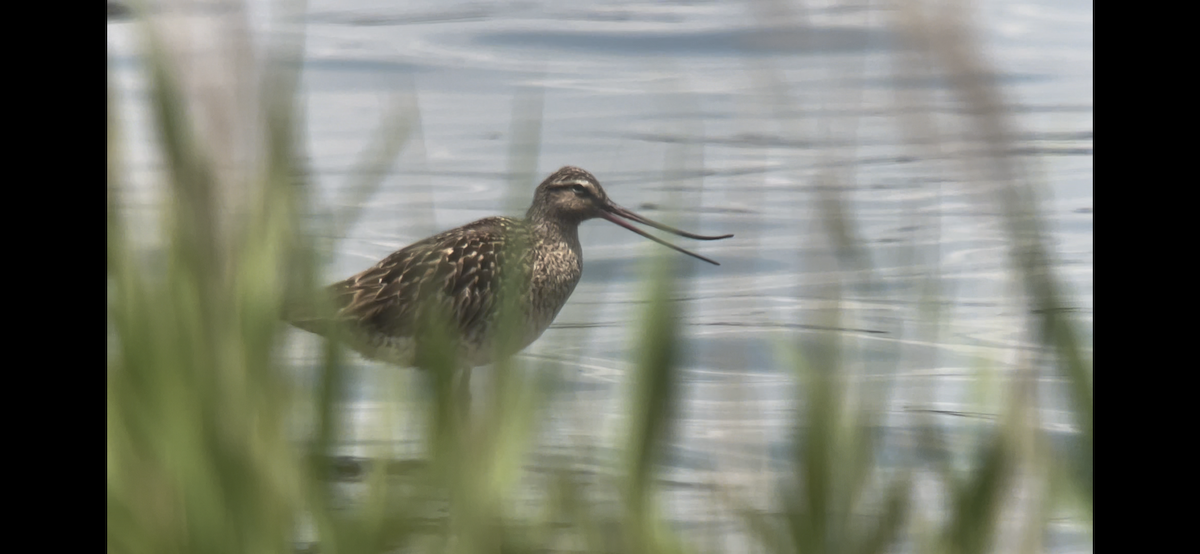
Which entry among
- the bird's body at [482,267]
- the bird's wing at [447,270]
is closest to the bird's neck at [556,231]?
the bird's body at [482,267]

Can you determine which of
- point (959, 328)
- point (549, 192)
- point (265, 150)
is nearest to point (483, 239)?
point (549, 192)

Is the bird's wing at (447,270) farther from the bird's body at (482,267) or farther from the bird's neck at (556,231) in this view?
the bird's neck at (556,231)

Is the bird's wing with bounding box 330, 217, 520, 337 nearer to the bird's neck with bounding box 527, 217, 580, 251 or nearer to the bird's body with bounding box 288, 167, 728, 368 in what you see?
the bird's body with bounding box 288, 167, 728, 368

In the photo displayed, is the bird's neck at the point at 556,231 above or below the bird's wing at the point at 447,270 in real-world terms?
above

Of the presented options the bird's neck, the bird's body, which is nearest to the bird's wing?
the bird's body

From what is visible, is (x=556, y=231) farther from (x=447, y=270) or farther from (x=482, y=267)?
(x=447, y=270)

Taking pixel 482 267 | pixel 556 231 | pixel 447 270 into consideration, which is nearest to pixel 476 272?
pixel 482 267

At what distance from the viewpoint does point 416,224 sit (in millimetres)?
1450

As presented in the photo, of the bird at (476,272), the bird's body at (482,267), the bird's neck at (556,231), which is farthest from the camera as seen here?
the bird's neck at (556,231)

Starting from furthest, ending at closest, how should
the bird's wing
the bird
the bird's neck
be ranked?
the bird's neck, the bird's wing, the bird

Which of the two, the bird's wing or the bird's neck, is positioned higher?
the bird's neck

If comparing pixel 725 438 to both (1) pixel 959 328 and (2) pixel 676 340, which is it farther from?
(1) pixel 959 328

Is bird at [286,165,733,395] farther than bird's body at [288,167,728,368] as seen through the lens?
No

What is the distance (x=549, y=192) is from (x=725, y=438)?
15.9ft
